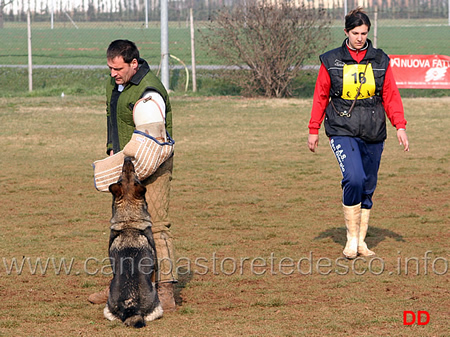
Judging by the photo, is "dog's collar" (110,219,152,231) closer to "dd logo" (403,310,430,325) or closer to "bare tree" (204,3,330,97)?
"dd logo" (403,310,430,325)

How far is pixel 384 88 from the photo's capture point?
21.0 ft

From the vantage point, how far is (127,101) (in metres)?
5.00

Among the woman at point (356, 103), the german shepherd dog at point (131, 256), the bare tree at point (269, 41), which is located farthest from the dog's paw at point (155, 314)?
the bare tree at point (269, 41)

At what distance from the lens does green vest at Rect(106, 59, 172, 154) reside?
4953mm

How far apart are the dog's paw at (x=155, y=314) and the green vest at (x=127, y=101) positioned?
1192 millimetres

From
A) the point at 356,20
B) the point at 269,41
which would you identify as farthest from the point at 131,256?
the point at 269,41

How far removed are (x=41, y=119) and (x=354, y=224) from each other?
11.8 meters

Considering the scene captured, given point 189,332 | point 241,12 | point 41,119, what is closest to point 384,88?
point 189,332

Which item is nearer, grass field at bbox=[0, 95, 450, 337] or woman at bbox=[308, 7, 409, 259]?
grass field at bbox=[0, 95, 450, 337]

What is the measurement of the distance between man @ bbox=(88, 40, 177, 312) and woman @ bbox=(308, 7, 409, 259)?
1.85 m

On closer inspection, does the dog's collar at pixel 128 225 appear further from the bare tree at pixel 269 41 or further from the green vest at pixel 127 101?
the bare tree at pixel 269 41

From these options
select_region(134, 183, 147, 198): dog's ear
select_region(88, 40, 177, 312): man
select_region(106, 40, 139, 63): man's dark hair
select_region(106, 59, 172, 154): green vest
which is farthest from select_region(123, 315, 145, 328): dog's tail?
select_region(106, 40, 139, 63): man's dark hair

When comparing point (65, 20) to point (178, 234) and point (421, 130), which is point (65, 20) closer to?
point (421, 130)

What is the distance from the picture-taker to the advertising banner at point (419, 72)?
66.1 feet
